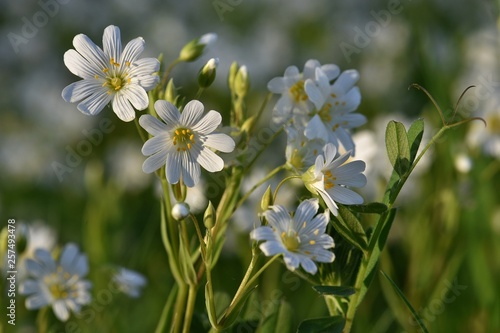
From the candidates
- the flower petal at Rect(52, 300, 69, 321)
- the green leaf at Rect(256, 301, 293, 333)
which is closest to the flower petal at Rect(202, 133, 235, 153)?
the green leaf at Rect(256, 301, 293, 333)

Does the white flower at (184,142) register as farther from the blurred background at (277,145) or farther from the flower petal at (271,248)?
the blurred background at (277,145)

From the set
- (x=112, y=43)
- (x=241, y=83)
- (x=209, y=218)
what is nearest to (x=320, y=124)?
(x=241, y=83)

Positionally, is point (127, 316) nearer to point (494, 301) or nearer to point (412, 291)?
point (412, 291)

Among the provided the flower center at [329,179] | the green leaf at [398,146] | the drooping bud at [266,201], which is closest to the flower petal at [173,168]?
the drooping bud at [266,201]

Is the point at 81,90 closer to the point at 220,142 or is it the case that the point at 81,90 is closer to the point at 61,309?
the point at 220,142

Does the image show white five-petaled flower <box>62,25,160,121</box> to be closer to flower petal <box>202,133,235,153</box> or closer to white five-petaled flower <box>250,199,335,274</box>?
flower petal <box>202,133,235,153</box>

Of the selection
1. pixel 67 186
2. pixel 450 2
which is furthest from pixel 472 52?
pixel 67 186
